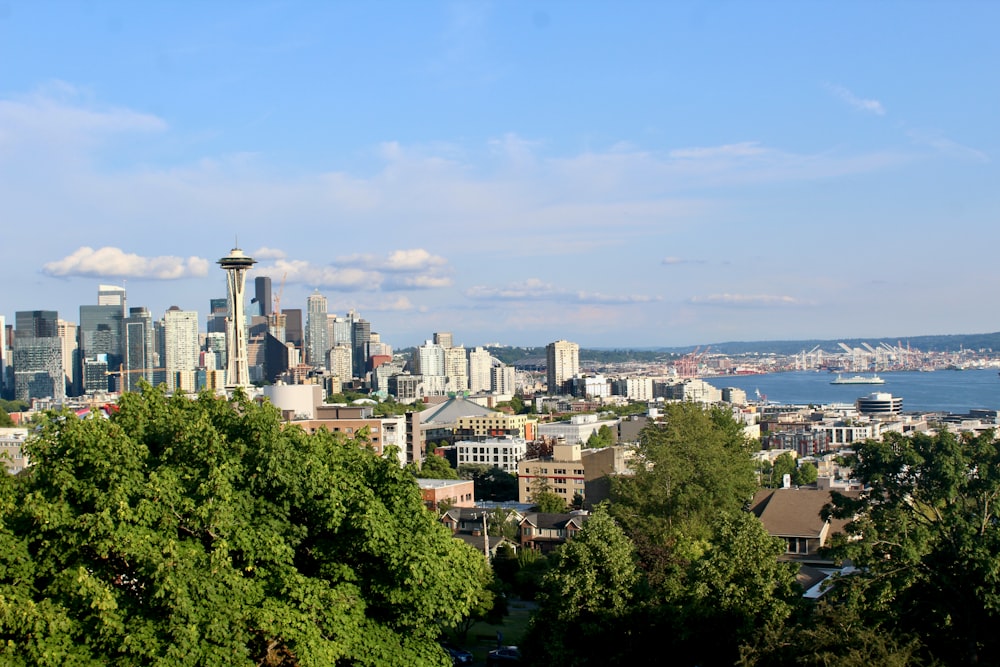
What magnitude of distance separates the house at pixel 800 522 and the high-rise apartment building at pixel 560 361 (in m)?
121

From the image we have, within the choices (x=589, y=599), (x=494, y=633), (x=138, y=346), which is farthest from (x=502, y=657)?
(x=138, y=346)

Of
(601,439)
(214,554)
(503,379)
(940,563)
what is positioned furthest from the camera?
(503,379)

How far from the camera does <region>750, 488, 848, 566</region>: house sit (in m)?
19.7

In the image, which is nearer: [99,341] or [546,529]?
[546,529]

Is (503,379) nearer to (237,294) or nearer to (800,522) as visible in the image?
(237,294)

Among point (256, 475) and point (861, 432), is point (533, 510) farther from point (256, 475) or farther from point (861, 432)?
point (861, 432)

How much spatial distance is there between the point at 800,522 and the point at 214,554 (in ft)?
49.1

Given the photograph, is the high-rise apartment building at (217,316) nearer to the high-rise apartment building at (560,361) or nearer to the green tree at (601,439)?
the high-rise apartment building at (560,361)

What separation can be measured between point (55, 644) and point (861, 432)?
223ft

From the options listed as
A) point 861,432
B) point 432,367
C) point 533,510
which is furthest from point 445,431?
point 432,367

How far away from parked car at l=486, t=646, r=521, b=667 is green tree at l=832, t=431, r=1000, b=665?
7036 millimetres

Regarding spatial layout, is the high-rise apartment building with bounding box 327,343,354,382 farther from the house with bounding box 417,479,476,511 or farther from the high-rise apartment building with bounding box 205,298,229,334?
the house with bounding box 417,479,476,511

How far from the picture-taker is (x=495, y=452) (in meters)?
55.0

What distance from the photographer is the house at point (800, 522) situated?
64.6ft
